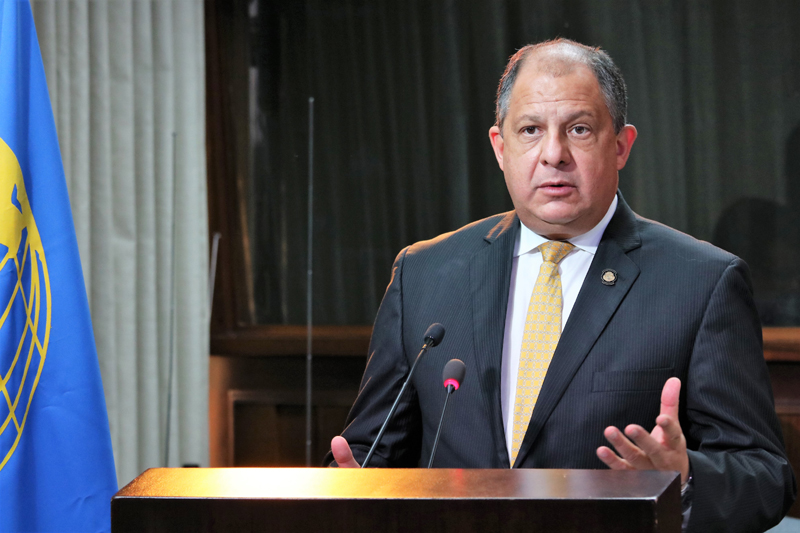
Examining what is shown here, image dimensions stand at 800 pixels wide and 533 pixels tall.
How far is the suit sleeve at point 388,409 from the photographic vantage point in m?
1.67

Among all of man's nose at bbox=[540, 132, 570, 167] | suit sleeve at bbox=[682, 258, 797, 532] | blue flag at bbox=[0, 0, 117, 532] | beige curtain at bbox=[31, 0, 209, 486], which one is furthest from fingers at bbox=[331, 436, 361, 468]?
beige curtain at bbox=[31, 0, 209, 486]

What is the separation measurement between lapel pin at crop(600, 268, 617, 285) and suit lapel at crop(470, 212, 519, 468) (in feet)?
0.66

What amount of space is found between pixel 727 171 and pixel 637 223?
5.54ft

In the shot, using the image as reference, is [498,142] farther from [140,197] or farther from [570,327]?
[140,197]

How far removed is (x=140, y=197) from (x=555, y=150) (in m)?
2.24

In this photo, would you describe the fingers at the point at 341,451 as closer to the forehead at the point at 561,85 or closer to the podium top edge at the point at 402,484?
the podium top edge at the point at 402,484

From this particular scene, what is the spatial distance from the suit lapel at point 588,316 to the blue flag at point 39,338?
1.12m

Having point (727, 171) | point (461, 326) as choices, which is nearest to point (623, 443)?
point (461, 326)

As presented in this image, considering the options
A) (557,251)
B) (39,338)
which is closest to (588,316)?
(557,251)

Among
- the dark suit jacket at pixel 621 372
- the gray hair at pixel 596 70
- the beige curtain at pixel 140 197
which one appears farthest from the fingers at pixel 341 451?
the beige curtain at pixel 140 197

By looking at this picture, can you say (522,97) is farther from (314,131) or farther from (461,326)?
(314,131)

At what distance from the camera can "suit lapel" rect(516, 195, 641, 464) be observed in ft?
4.80

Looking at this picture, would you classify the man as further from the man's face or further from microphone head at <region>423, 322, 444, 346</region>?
microphone head at <region>423, 322, 444, 346</region>

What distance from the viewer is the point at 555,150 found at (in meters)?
1.54
